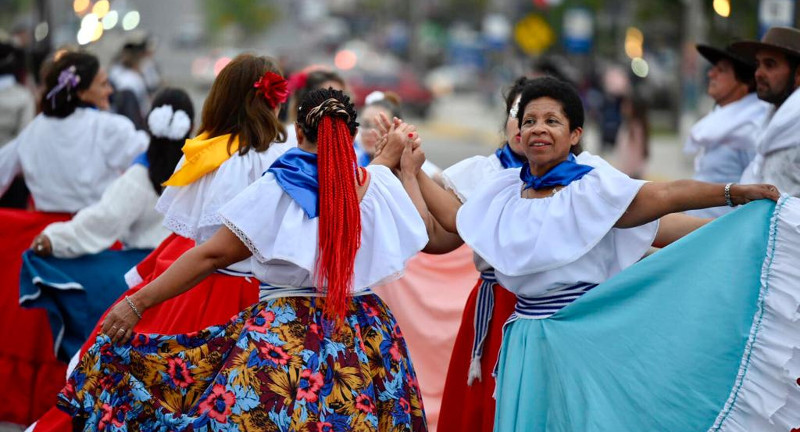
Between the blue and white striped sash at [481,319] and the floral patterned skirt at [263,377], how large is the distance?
19.4 inches

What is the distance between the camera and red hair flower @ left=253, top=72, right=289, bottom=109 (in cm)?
559

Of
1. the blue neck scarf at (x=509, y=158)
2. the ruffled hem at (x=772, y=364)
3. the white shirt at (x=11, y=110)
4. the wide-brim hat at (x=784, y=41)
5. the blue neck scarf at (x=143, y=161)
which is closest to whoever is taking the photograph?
the ruffled hem at (x=772, y=364)

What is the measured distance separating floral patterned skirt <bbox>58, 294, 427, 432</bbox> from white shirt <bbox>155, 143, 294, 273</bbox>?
0.92 metres

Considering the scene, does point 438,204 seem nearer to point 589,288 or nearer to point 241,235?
point 589,288

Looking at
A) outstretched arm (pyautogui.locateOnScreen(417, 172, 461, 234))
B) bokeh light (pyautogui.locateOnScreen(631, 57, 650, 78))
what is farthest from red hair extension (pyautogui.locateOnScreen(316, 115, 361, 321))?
bokeh light (pyautogui.locateOnScreen(631, 57, 650, 78))

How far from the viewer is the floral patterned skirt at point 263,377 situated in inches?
175

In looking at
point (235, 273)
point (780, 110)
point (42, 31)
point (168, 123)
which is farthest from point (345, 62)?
point (235, 273)

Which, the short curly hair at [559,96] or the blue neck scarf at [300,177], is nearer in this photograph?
the blue neck scarf at [300,177]

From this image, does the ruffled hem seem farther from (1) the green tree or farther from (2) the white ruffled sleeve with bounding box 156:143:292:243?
(1) the green tree

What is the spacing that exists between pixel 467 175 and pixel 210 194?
1204 millimetres

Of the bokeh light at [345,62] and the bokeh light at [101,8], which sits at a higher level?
the bokeh light at [101,8]

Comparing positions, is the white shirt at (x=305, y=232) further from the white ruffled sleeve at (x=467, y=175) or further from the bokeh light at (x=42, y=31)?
the bokeh light at (x=42, y=31)

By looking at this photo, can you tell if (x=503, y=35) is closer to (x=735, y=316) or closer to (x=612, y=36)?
(x=612, y=36)

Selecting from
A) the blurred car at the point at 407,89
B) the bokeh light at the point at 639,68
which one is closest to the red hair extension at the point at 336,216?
the bokeh light at the point at 639,68
